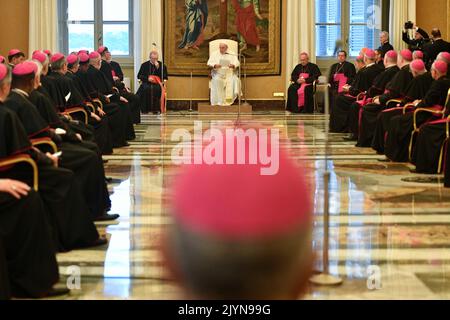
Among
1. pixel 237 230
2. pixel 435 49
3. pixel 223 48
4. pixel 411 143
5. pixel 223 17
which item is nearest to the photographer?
pixel 237 230

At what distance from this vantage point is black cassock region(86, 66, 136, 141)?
47.0ft

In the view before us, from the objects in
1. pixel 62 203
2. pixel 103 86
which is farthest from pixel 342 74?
pixel 62 203

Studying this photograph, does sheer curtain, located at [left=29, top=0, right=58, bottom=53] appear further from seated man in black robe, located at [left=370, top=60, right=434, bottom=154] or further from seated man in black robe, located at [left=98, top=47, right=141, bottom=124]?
seated man in black robe, located at [left=370, top=60, right=434, bottom=154]

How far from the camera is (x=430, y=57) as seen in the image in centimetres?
1844

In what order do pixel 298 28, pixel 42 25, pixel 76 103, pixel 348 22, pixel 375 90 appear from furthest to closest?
pixel 348 22, pixel 298 28, pixel 42 25, pixel 375 90, pixel 76 103

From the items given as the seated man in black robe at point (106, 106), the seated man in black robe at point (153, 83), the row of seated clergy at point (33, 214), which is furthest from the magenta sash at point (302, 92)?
the row of seated clergy at point (33, 214)

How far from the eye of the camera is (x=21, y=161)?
6.20m

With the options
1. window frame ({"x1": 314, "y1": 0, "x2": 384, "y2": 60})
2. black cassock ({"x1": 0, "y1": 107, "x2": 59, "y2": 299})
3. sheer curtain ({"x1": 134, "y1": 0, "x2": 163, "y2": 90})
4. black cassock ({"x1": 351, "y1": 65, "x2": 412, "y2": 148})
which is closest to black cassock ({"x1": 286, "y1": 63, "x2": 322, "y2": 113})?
window frame ({"x1": 314, "y1": 0, "x2": 384, "y2": 60})

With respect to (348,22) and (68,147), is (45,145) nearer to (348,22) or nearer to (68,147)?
(68,147)

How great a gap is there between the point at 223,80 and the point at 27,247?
18.7 metres

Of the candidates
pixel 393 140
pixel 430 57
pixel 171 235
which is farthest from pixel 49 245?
pixel 430 57

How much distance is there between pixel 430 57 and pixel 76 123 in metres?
10.6

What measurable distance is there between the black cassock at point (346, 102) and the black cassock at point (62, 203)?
36.5 feet

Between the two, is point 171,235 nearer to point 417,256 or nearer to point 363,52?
point 417,256
